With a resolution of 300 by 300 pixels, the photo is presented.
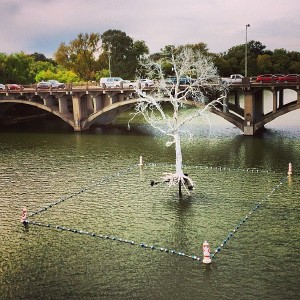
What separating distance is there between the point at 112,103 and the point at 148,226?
50.5 metres

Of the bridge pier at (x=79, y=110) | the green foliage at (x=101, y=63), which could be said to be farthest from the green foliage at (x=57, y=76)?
the bridge pier at (x=79, y=110)

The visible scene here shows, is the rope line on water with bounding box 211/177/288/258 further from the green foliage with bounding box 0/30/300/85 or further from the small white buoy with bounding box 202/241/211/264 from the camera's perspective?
the green foliage with bounding box 0/30/300/85

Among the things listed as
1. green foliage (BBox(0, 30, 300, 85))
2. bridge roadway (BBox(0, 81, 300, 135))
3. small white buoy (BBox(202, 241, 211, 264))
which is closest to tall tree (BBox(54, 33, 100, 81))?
green foliage (BBox(0, 30, 300, 85))

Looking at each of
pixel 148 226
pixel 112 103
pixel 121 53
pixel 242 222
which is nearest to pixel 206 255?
pixel 148 226

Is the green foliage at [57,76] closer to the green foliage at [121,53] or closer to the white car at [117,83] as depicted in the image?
the green foliage at [121,53]

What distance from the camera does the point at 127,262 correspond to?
82.9 ft

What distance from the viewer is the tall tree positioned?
143 metres

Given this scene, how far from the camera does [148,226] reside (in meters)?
30.7

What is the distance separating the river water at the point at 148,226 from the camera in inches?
898

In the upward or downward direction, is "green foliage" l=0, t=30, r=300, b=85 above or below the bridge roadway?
above

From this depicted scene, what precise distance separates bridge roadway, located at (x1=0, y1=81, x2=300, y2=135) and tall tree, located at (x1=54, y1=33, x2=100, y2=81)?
5030 cm

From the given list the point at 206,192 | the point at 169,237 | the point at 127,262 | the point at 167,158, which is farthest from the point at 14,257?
the point at 167,158

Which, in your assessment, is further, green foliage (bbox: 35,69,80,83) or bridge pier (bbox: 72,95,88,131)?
green foliage (bbox: 35,69,80,83)

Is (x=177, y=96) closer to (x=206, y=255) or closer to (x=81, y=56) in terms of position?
(x=206, y=255)
